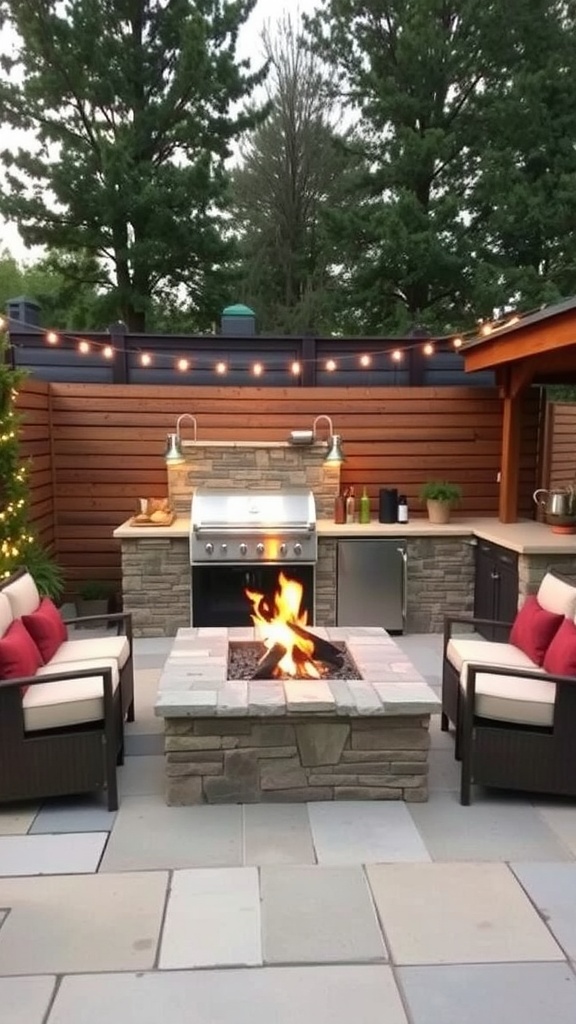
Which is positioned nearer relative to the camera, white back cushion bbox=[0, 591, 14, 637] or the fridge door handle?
white back cushion bbox=[0, 591, 14, 637]

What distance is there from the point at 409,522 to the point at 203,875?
3.95 metres

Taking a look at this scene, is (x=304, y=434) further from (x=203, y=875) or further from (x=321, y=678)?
(x=203, y=875)

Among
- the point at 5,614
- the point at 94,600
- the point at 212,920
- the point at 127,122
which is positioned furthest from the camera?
the point at 127,122

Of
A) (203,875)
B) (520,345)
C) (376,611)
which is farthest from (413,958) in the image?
(520,345)

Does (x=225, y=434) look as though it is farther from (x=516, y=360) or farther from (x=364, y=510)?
(x=516, y=360)

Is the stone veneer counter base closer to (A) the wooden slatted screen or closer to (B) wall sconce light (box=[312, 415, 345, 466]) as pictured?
(A) the wooden slatted screen

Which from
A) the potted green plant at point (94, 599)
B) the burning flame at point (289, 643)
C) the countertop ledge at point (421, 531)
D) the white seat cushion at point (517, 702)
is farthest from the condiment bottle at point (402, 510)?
the white seat cushion at point (517, 702)

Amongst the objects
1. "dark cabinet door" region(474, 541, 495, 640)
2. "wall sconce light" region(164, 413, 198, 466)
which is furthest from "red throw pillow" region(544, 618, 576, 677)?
"wall sconce light" region(164, 413, 198, 466)

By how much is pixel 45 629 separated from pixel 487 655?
6.93 feet

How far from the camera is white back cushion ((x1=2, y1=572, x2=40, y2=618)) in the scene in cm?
353

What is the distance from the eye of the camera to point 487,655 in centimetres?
353

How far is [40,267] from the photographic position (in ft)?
37.5

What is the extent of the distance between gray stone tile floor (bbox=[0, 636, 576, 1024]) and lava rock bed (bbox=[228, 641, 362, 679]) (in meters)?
0.59

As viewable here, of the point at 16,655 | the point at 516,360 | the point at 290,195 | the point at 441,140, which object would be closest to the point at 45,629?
the point at 16,655
